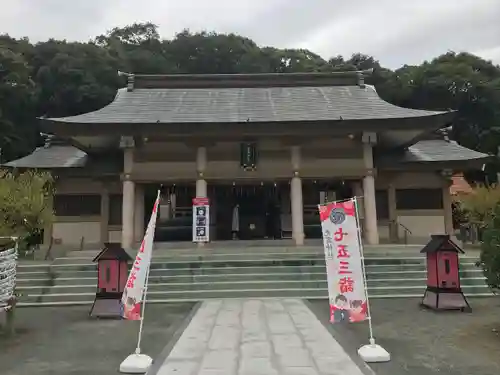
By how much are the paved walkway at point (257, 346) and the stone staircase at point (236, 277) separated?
1980 millimetres

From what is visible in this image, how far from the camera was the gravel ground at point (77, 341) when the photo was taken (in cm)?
561

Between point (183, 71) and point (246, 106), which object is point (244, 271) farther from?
point (183, 71)

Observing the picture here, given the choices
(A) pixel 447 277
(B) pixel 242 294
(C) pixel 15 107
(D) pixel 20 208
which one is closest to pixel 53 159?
(D) pixel 20 208

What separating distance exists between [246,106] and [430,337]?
12.1 m

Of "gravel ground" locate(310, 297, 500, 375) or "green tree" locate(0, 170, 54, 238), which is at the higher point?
"green tree" locate(0, 170, 54, 238)

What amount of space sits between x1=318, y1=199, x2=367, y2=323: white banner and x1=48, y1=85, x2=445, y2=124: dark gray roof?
28.8 ft

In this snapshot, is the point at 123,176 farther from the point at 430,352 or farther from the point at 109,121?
the point at 430,352

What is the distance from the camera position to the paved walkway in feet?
17.0

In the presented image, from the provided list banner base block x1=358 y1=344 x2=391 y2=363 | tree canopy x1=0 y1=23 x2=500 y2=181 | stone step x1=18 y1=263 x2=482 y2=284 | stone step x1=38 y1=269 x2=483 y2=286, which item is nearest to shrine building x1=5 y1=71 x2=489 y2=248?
stone step x1=18 y1=263 x2=482 y2=284

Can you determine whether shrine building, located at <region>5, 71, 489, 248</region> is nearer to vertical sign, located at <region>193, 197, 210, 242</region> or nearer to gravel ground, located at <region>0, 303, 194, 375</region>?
vertical sign, located at <region>193, 197, 210, 242</region>

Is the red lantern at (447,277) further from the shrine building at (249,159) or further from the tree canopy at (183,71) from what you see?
the tree canopy at (183,71)

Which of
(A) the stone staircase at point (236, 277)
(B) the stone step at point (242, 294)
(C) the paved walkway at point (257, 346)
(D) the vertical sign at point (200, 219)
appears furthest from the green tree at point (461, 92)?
(C) the paved walkway at point (257, 346)

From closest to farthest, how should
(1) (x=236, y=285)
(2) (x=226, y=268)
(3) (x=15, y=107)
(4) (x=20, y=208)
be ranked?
(4) (x=20, y=208) < (1) (x=236, y=285) < (2) (x=226, y=268) < (3) (x=15, y=107)

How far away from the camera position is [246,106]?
17188 mm
